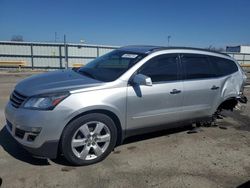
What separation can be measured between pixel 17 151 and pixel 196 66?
3519mm

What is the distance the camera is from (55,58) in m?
21.1

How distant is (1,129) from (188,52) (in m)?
3.96

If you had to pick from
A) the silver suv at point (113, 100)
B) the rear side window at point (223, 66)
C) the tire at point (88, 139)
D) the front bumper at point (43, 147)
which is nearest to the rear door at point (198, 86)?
the silver suv at point (113, 100)

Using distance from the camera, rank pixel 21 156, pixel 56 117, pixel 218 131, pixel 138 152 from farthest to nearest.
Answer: pixel 218 131 → pixel 138 152 → pixel 21 156 → pixel 56 117

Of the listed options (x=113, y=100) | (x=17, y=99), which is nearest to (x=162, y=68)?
(x=113, y=100)

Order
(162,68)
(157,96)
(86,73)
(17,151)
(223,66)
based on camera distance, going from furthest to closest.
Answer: (223,66)
(86,73)
(162,68)
(157,96)
(17,151)

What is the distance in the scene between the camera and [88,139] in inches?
145

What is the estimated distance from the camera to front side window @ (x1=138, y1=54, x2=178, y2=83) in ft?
13.9

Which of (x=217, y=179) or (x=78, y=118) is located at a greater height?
(x=78, y=118)

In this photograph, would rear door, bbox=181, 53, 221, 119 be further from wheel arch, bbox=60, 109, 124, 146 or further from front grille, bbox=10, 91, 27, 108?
front grille, bbox=10, 91, 27, 108

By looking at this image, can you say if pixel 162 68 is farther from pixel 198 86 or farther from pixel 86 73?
pixel 86 73

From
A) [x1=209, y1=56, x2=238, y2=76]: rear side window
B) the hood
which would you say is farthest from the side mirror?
[x1=209, y1=56, x2=238, y2=76]: rear side window

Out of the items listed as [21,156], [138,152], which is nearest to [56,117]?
[21,156]

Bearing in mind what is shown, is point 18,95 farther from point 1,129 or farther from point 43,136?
point 1,129
